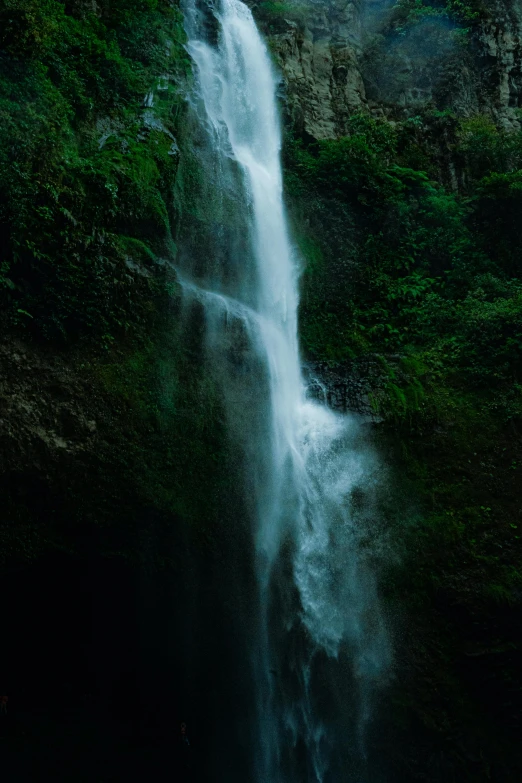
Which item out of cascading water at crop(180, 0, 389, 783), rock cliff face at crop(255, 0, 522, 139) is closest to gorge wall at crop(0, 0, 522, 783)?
cascading water at crop(180, 0, 389, 783)

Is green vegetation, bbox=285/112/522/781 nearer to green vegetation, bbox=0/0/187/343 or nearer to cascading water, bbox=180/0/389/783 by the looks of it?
cascading water, bbox=180/0/389/783

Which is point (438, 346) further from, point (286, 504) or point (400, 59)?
point (400, 59)

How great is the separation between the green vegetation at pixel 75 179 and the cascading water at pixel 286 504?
1.16 m

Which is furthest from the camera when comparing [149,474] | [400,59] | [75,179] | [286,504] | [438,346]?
[400,59]

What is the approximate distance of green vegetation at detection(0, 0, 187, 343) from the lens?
7945mm

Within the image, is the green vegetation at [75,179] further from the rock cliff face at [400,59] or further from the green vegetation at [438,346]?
the rock cliff face at [400,59]

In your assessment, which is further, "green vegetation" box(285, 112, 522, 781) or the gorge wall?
"green vegetation" box(285, 112, 522, 781)

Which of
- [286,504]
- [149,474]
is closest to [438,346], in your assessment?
[286,504]

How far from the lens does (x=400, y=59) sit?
1864 cm

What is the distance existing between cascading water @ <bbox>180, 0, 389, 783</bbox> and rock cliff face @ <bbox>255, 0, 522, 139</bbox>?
21.8 ft

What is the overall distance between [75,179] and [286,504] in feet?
20.4

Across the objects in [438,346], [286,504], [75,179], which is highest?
[75,179]

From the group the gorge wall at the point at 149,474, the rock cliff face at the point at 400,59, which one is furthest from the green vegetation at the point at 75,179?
the rock cliff face at the point at 400,59

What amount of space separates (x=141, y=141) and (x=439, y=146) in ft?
32.3
